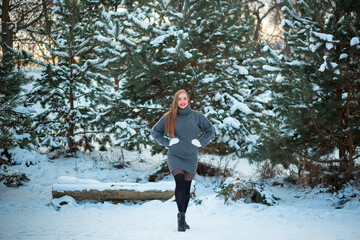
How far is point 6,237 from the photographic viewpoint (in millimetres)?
3621

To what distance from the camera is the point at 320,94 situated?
5.95 m

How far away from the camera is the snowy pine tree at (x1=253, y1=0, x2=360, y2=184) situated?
5.48 meters

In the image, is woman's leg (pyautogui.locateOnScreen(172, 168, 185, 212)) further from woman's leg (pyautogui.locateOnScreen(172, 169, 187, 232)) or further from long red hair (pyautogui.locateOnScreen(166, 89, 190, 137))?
long red hair (pyautogui.locateOnScreen(166, 89, 190, 137))

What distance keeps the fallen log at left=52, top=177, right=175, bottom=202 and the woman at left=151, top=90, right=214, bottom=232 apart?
193 cm

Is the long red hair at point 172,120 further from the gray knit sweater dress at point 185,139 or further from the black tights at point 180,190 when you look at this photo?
the black tights at point 180,190

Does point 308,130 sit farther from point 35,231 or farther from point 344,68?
point 35,231

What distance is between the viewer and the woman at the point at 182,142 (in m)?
4.11

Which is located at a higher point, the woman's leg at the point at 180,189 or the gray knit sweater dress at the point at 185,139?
the gray knit sweater dress at the point at 185,139

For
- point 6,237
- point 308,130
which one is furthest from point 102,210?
point 308,130

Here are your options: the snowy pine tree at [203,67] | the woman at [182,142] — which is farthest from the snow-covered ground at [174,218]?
the snowy pine tree at [203,67]

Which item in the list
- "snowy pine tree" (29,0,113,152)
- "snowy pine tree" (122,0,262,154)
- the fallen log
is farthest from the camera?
"snowy pine tree" (29,0,113,152)

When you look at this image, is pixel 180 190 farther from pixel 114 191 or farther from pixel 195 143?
pixel 114 191

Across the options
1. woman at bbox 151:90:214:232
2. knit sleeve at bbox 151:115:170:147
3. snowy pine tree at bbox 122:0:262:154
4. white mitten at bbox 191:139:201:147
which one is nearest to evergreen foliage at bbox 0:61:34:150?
snowy pine tree at bbox 122:0:262:154

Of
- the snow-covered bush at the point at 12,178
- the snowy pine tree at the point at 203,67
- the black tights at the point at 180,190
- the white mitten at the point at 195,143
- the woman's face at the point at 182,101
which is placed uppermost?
the snowy pine tree at the point at 203,67
